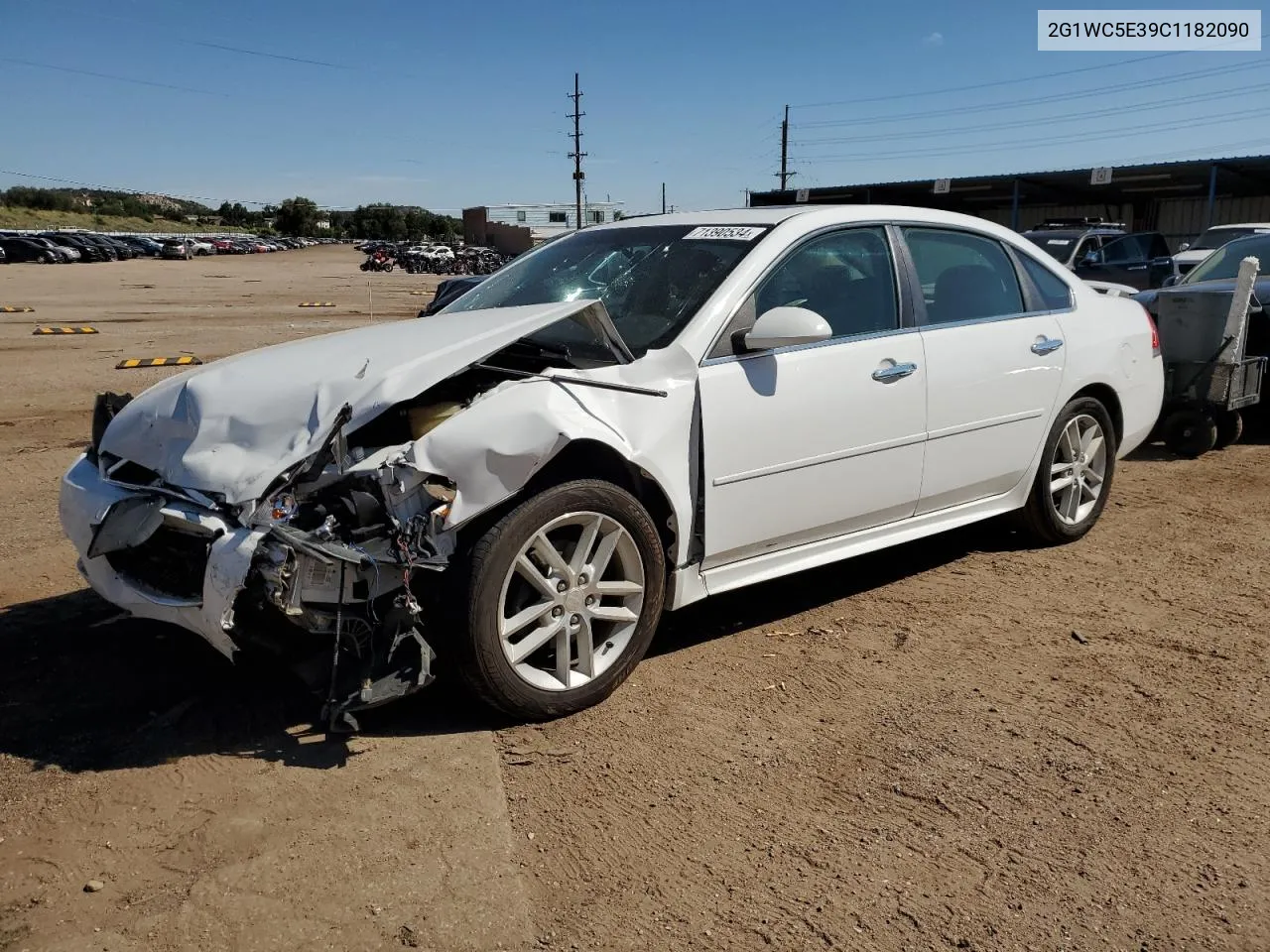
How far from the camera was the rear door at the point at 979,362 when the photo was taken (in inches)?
177

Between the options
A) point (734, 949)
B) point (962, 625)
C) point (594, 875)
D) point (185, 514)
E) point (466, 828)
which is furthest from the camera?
point (962, 625)

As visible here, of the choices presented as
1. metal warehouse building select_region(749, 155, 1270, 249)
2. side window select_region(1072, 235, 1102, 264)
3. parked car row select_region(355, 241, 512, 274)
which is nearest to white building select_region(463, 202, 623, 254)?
parked car row select_region(355, 241, 512, 274)

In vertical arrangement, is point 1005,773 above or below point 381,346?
below

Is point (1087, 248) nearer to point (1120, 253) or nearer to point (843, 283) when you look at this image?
point (1120, 253)

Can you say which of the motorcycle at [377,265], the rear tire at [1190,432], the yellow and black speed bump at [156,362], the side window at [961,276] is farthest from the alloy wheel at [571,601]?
the motorcycle at [377,265]

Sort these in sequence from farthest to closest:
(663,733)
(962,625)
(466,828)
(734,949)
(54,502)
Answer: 1. (54,502)
2. (962,625)
3. (663,733)
4. (466,828)
5. (734,949)

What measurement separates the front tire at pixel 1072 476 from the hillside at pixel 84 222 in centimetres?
10138

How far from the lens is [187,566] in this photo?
3.34 m

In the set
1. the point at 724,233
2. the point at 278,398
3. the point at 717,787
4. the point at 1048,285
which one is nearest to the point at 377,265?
the point at 1048,285

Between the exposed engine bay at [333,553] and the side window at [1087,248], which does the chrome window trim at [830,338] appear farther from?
the side window at [1087,248]

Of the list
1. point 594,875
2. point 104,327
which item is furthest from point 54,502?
point 104,327

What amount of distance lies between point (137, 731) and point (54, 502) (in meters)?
3.38

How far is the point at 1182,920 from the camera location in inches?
97.4

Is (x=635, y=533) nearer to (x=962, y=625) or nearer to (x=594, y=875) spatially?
(x=594, y=875)
